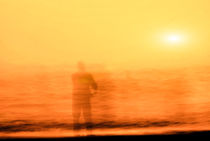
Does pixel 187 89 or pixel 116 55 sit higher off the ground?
pixel 116 55

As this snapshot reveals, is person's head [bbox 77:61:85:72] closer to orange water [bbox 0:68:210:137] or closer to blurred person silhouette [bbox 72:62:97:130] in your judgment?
blurred person silhouette [bbox 72:62:97:130]

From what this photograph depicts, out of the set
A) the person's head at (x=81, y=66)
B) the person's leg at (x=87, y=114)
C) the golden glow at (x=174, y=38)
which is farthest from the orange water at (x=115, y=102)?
the golden glow at (x=174, y=38)

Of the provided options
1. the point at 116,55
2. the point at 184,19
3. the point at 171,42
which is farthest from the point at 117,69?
the point at 184,19

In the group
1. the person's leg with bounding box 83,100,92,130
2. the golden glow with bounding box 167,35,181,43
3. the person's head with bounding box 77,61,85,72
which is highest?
the golden glow with bounding box 167,35,181,43

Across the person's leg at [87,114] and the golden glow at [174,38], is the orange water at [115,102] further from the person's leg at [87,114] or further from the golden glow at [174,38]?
the golden glow at [174,38]

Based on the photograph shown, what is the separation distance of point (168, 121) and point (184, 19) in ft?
5.98

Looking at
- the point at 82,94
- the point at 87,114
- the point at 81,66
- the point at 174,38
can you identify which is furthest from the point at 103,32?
the point at 87,114

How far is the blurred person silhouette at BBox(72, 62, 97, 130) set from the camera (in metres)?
5.44

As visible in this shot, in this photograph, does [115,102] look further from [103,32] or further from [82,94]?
[103,32]

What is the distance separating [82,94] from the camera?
5.47 m

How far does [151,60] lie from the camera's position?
5.70 m

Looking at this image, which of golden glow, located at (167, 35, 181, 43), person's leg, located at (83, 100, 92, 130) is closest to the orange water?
person's leg, located at (83, 100, 92, 130)

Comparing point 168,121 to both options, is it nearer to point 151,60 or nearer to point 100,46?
point 151,60

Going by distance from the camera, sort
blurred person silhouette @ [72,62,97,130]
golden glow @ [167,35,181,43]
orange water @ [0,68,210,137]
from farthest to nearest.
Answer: golden glow @ [167,35,181,43], orange water @ [0,68,210,137], blurred person silhouette @ [72,62,97,130]
